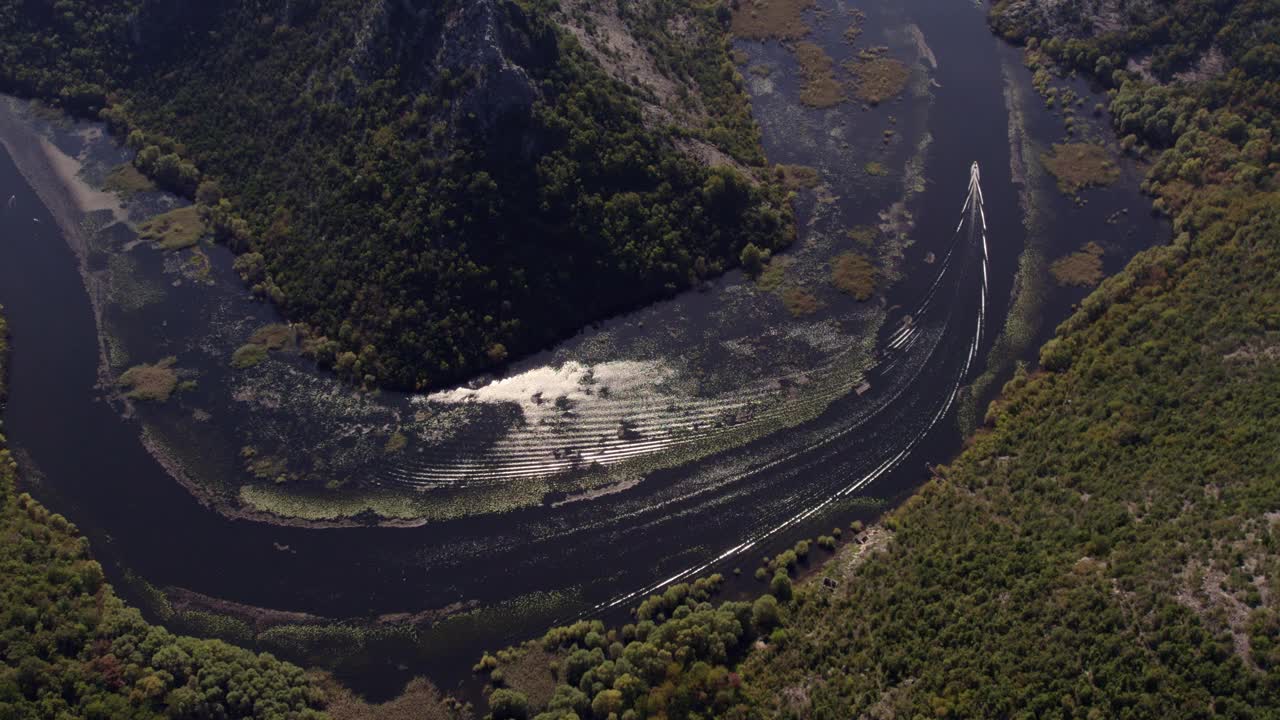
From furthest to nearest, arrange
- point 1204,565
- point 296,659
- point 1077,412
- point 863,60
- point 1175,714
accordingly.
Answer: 1. point 863,60
2. point 1077,412
3. point 296,659
4. point 1204,565
5. point 1175,714

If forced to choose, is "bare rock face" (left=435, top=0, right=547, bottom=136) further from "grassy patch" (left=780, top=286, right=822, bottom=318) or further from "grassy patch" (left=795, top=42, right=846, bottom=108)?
"grassy patch" (left=795, top=42, right=846, bottom=108)

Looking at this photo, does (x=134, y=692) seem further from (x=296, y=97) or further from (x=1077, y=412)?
(x=1077, y=412)

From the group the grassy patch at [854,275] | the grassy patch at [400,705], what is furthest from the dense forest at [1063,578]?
the grassy patch at [854,275]

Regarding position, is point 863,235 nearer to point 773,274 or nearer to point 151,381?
point 773,274

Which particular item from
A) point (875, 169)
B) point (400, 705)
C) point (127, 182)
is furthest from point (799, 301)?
point (127, 182)

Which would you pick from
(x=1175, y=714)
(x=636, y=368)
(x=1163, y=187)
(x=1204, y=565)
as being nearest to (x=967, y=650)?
(x=1175, y=714)

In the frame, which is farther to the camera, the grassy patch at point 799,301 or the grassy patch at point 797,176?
the grassy patch at point 797,176

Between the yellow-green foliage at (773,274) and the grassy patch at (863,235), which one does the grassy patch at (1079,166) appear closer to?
the grassy patch at (863,235)
